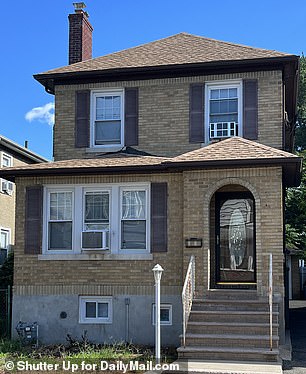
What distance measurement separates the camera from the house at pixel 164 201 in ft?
42.4

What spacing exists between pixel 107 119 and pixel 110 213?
3.08 metres

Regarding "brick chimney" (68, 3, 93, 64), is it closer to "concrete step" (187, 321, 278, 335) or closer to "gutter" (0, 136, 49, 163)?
"gutter" (0, 136, 49, 163)

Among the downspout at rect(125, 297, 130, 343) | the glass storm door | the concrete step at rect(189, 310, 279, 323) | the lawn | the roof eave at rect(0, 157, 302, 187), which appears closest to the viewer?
the lawn

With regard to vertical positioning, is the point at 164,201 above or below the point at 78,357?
above

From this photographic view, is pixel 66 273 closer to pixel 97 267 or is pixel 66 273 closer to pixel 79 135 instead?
pixel 97 267

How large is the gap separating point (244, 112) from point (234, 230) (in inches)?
125

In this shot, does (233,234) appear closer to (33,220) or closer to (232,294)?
(232,294)

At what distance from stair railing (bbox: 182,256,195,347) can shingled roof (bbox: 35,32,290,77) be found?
5.63 metres

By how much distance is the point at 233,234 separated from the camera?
1447 cm

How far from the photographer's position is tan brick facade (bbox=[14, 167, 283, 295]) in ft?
42.6

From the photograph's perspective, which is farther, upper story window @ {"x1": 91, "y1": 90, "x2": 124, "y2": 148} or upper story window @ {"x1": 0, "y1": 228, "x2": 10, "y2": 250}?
upper story window @ {"x1": 0, "y1": 228, "x2": 10, "y2": 250}

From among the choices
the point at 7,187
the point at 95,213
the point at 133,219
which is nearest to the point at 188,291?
the point at 133,219

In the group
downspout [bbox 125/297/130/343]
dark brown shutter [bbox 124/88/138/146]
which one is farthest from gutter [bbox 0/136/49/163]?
downspout [bbox 125/297/130/343]

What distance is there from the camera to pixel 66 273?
572 inches
